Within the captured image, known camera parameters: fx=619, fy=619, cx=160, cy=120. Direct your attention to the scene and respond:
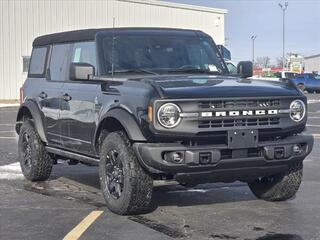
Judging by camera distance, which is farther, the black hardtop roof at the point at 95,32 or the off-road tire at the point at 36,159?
the off-road tire at the point at 36,159

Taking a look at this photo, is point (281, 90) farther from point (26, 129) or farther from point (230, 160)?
point (26, 129)

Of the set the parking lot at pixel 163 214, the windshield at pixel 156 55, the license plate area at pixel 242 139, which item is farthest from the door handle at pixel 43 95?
the license plate area at pixel 242 139

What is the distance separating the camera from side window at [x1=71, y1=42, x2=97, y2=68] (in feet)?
25.0

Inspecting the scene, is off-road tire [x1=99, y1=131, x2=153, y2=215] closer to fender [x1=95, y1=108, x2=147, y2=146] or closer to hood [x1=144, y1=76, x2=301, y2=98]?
fender [x1=95, y1=108, x2=147, y2=146]

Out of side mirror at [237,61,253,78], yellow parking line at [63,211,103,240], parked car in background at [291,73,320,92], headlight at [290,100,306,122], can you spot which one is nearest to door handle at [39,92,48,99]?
yellow parking line at [63,211,103,240]

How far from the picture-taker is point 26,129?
9078mm

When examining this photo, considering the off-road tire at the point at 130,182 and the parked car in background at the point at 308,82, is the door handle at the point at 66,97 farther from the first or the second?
the parked car in background at the point at 308,82

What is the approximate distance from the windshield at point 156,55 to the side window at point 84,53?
0.49ft

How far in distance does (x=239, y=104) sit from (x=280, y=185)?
1.46 meters

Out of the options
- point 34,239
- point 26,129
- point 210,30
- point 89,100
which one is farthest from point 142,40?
point 210,30

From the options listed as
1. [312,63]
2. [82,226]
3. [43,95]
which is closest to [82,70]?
[43,95]

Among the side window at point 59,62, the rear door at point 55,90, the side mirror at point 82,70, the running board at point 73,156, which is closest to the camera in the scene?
the side mirror at point 82,70

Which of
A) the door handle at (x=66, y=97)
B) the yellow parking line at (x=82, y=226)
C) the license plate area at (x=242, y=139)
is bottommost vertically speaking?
the yellow parking line at (x=82, y=226)

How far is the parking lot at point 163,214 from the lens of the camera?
5.93 meters
